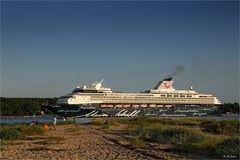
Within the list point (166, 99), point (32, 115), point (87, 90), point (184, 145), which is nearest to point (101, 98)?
point (87, 90)

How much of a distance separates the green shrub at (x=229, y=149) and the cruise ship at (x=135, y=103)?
54899 millimetres

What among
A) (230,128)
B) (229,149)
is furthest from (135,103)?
(229,149)

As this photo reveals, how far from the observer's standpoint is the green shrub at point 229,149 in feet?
38.3

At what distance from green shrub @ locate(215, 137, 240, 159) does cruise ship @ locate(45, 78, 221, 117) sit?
54899mm

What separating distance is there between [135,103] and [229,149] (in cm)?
6301

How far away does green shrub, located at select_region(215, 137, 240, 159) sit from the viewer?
11.7 m

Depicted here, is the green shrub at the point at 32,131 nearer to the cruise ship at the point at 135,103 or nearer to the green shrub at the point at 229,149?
the green shrub at the point at 229,149

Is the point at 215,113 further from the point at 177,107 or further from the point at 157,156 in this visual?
the point at 157,156

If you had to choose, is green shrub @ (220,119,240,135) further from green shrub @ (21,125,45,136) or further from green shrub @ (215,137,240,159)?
green shrub @ (21,125,45,136)

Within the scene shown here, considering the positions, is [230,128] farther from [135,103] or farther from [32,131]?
[135,103]

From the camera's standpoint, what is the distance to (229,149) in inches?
476

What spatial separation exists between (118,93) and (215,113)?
79.6 ft

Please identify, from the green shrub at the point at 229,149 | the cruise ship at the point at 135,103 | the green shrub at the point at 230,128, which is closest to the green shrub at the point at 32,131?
the green shrub at the point at 230,128

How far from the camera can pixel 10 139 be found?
19344mm
